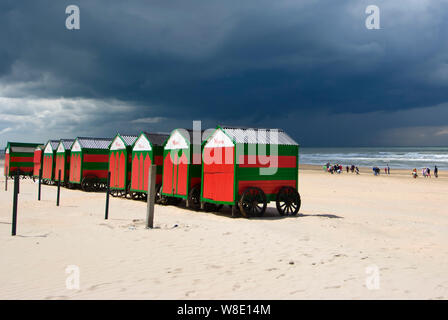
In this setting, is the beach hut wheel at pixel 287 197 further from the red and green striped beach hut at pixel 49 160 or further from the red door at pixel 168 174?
the red and green striped beach hut at pixel 49 160

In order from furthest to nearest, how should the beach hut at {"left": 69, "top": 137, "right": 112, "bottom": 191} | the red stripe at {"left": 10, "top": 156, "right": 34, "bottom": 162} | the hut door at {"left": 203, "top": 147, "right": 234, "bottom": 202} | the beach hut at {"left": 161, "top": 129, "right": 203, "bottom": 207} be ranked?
the red stripe at {"left": 10, "top": 156, "right": 34, "bottom": 162}, the beach hut at {"left": 69, "top": 137, "right": 112, "bottom": 191}, the beach hut at {"left": 161, "top": 129, "right": 203, "bottom": 207}, the hut door at {"left": 203, "top": 147, "right": 234, "bottom": 202}

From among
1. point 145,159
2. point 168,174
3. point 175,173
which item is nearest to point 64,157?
point 145,159

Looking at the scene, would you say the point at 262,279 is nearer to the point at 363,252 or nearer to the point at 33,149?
the point at 363,252

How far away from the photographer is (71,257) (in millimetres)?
7117

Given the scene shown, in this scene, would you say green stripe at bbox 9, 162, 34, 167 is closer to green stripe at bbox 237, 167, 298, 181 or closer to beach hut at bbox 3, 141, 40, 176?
beach hut at bbox 3, 141, 40, 176

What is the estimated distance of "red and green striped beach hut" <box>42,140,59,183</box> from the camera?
30.0 metres

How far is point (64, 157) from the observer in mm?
27672

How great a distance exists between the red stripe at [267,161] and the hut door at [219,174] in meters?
0.42

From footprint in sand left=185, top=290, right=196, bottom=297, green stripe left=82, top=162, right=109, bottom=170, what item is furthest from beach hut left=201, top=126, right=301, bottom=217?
green stripe left=82, top=162, right=109, bottom=170

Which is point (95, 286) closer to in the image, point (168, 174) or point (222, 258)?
point (222, 258)

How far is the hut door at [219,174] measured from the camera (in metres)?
12.7

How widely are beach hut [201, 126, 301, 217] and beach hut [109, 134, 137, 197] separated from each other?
7.31m

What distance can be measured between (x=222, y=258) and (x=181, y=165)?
8.37 meters

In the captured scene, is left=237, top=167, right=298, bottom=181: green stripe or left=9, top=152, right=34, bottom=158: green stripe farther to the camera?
left=9, top=152, right=34, bottom=158: green stripe
